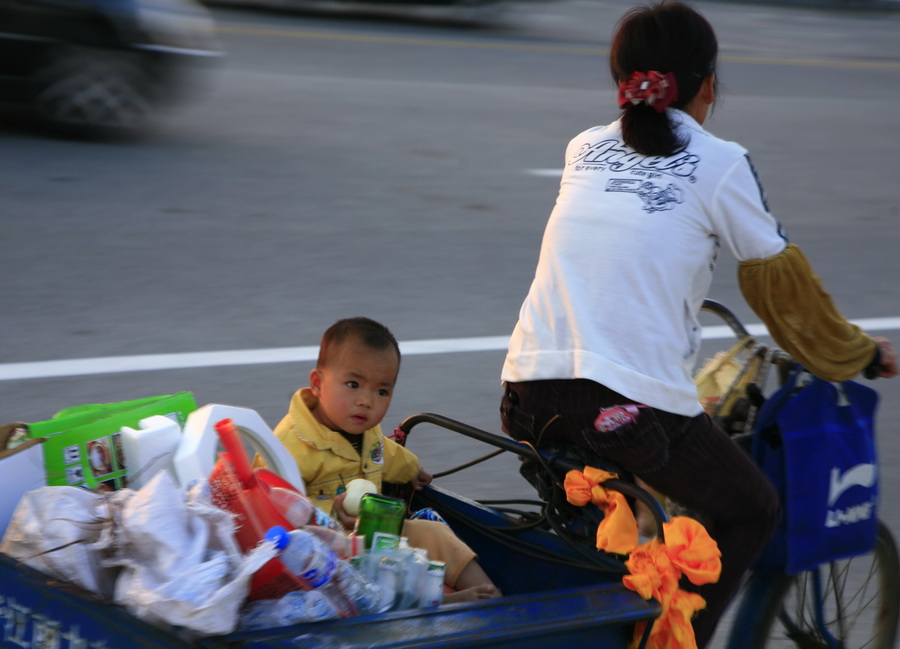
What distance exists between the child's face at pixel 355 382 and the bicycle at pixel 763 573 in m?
0.15

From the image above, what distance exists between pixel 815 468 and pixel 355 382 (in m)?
1.07

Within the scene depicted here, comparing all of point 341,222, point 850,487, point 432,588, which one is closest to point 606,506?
point 432,588

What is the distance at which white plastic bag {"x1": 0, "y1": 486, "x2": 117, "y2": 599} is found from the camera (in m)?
2.15

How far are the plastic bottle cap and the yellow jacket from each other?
696 millimetres

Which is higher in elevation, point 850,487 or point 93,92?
point 850,487

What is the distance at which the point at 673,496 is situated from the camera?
104 inches

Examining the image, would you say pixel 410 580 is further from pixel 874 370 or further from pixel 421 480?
pixel 874 370

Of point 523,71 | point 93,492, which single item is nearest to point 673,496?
point 93,492

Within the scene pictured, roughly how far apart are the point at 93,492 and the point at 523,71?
470 inches

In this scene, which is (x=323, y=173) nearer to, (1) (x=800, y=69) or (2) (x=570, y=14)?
(1) (x=800, y=69)

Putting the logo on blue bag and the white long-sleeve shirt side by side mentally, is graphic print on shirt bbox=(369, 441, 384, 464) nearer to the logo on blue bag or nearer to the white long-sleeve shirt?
the white long-sleeve shirt

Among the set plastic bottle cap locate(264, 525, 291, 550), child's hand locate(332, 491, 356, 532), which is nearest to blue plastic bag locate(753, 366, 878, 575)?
child's hand locate(332, 491, 356, 532)

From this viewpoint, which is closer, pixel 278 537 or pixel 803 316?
pixel 278 537

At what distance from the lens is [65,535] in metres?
2.17
